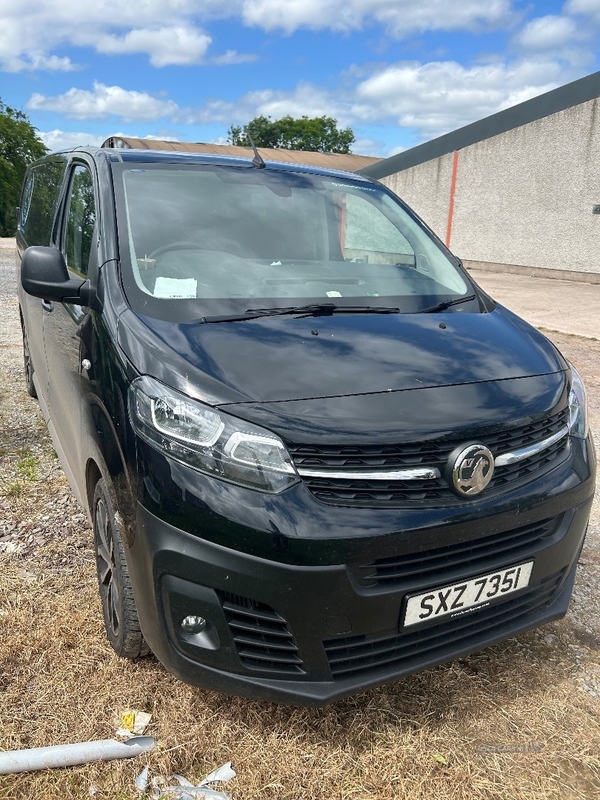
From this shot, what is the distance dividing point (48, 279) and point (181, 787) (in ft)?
5.87

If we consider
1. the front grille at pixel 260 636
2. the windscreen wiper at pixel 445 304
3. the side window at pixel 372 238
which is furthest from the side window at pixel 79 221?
the front grille at pixel 260 636

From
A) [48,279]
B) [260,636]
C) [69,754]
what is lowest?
[69,754]

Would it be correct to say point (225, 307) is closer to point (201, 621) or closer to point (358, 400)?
point (358, 400)

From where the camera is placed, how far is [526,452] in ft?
6.96

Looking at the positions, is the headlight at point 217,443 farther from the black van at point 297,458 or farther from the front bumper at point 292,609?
the front bumper at point 292,609

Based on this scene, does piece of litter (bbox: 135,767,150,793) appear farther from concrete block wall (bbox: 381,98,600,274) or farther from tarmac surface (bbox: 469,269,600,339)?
concrete block wall (bbox: 381,98,600,274)

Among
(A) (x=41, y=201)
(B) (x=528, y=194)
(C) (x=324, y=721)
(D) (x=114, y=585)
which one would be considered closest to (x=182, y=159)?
(A) (x=41, y=201)

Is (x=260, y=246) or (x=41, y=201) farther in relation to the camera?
(x=41, y=201)

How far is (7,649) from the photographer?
246 cm

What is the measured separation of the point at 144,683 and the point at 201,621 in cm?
65

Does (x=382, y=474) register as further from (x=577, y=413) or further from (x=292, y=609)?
(x=577, y=413)

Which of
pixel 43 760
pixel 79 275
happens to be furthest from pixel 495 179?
pixel 43 760

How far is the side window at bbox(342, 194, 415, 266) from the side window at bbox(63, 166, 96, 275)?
1172 mm

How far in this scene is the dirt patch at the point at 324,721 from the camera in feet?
6.52
